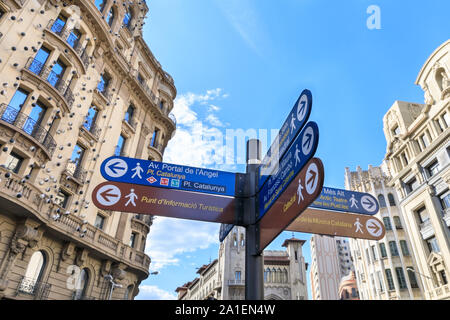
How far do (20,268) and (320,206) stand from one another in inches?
584

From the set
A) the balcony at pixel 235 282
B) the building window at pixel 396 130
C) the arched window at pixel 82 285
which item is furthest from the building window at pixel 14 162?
the balcony at pixel 235 282

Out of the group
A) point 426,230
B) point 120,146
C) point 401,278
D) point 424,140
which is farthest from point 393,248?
point 120,146

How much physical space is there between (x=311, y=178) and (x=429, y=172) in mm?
28298

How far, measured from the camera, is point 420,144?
2702cm

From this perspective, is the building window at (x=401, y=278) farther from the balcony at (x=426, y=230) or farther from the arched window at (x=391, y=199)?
the balcony at (x=426, y=230)

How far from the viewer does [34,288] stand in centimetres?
1443

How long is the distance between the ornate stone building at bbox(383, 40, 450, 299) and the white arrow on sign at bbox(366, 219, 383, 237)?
73.1 ft

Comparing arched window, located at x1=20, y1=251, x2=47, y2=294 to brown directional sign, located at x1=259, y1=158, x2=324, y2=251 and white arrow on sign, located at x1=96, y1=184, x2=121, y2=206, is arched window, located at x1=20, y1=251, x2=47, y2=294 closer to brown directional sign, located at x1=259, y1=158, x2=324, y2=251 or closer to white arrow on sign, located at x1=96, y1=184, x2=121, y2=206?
white arrow on sign, located at x1=96, y1=184, x2=121, y2=206

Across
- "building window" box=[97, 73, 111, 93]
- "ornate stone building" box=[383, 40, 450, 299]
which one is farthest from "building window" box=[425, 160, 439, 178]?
"building window" box=[97, 73, 111, 93]

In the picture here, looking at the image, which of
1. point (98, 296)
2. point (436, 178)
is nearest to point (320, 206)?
point (98, 296)

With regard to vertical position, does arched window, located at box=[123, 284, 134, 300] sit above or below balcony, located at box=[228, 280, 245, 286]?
below

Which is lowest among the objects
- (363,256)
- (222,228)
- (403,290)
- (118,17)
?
(222,228)

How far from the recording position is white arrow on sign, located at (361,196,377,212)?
5172 millimetres
